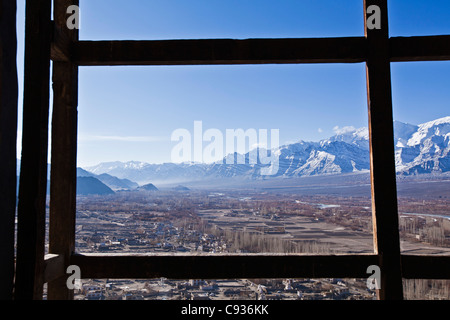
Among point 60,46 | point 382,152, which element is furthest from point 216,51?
point 382,152

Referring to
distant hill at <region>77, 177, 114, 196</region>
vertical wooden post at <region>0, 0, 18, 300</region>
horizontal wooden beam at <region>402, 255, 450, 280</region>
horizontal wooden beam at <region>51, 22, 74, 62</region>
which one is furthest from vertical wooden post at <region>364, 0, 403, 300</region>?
distant hill at <region>77, 177, 114, 196</region>

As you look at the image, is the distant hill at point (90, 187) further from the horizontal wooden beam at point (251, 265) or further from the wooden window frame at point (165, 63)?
the horizontal wooden beam at point (251, 265)

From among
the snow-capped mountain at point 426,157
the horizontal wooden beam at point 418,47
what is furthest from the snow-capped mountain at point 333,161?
the horizontal wooden beam at point 418,47

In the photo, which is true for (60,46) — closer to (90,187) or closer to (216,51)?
(216,51)

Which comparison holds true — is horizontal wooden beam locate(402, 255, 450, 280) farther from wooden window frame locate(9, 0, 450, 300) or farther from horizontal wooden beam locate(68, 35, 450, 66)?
horizontal wooden beam locate(68, 35, 450, 66)
